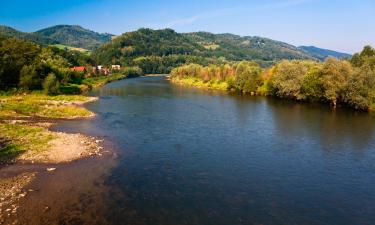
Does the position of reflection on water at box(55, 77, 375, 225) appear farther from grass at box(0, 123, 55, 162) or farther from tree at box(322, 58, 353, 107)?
tree at box(322, 58, 353, 107)

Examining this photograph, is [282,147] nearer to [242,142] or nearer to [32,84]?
[242,142]

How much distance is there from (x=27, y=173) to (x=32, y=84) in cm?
5724

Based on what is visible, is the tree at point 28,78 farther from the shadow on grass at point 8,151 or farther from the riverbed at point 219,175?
the shadow on grass at point 8,151

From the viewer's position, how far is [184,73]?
161 m

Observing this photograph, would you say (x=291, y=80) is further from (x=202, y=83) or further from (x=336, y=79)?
(x=202, y=83)

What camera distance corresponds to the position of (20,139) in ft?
136

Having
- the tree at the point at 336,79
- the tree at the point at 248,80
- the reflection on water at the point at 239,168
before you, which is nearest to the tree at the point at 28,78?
the reflection on water at the point at 239,168

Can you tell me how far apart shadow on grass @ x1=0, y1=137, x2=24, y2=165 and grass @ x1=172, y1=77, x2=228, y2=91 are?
8713cm

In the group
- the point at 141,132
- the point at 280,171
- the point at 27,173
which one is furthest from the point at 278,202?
the point at 141,132

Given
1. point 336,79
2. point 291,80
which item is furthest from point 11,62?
point 336,79

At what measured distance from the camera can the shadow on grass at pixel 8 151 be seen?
3444cm

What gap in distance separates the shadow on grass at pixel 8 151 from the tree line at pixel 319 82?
63.2 m

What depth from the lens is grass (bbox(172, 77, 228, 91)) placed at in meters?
124

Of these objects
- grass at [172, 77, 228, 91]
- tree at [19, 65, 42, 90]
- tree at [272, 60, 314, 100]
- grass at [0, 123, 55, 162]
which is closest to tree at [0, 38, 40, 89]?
tree at [19, 65, 42, 90]
